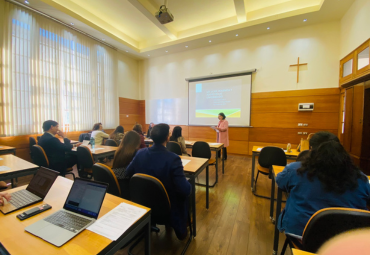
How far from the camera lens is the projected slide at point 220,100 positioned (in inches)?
216

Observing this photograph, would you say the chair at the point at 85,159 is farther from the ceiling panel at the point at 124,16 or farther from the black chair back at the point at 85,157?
the ceiling panel at the point at 124,16

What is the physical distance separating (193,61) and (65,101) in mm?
4866

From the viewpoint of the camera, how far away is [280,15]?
14.1ft

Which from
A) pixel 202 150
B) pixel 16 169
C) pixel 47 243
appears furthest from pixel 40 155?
pixel 202 150

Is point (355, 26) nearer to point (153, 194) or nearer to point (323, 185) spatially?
point (323, 185)

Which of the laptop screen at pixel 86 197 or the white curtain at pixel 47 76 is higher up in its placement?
the white curtain at pixel 47 76

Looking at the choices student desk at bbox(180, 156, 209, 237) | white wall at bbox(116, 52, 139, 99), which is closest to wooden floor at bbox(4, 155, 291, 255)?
student desk at bbox(180, 156, 209, 237)

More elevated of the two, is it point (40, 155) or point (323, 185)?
point (323, 185)

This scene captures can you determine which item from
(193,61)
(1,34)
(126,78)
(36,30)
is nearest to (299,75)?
(193,61)

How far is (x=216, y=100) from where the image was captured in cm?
595

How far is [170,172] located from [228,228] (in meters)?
1.25

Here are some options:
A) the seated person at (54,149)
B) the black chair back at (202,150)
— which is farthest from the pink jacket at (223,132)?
the seated person at (54,149)

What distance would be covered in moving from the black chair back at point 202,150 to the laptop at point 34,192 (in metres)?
2.51

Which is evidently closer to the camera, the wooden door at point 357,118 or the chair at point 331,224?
the chair at point 331,224
